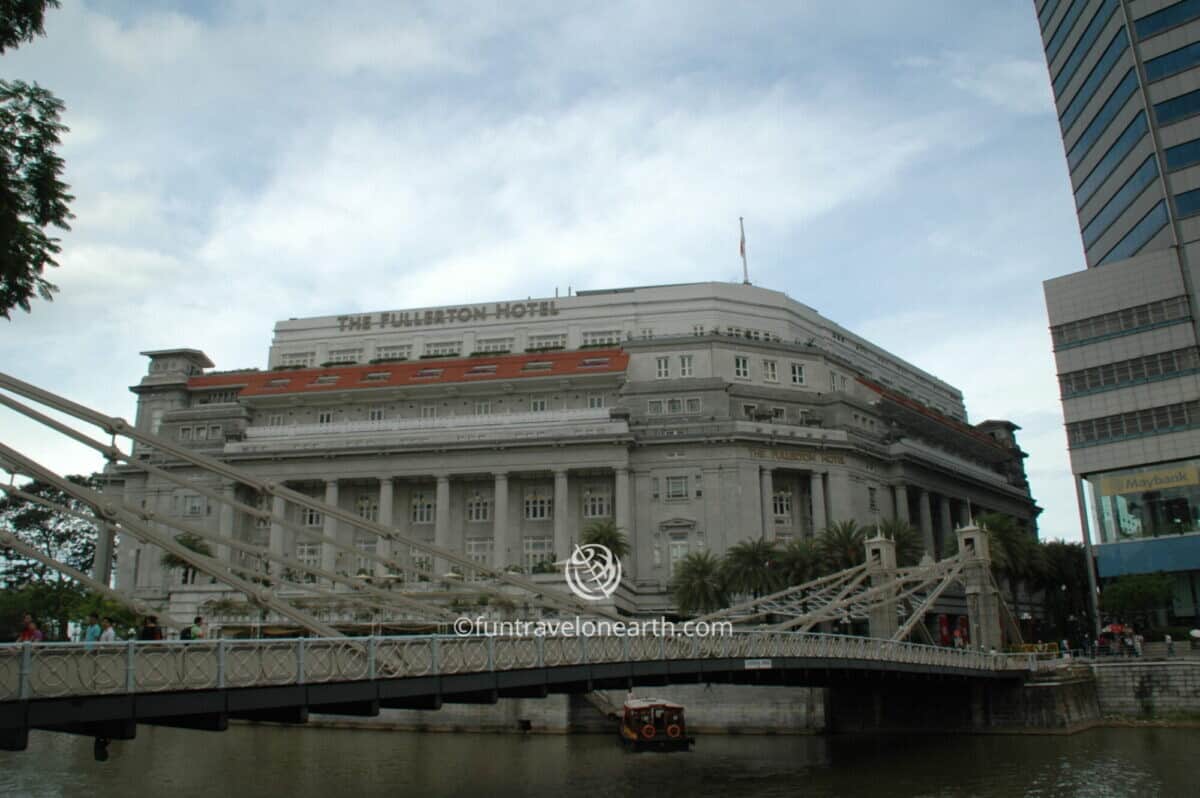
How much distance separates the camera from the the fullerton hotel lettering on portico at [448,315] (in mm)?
88938

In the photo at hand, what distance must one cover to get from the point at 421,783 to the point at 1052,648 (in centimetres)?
3474

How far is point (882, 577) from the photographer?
5431 cm

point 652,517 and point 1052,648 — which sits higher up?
point 652,517

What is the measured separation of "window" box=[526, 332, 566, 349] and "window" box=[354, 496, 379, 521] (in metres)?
19.0

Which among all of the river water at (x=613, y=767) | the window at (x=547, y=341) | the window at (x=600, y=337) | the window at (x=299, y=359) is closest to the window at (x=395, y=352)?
the window at (x=299, y=359)

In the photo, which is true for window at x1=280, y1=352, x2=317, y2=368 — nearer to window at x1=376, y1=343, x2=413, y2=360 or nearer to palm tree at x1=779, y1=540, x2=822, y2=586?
window at x1=376, y1=343, x2=413, y2=360

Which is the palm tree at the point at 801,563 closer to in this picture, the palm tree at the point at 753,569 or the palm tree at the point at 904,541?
the palm tree at the point at 753,569

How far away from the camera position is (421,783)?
37.3 m

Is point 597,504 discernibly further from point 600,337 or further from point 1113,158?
point 1113,158

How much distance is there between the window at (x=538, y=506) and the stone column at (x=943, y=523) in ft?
114

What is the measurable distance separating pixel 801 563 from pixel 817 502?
1540 centimetres

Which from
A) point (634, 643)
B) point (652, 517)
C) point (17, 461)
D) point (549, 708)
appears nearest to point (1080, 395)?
point (652, 517)

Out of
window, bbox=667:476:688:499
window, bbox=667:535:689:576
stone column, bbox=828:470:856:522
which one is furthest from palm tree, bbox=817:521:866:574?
window, bbox=667:476:688:499

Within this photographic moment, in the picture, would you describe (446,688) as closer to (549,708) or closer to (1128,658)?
(549,708)
